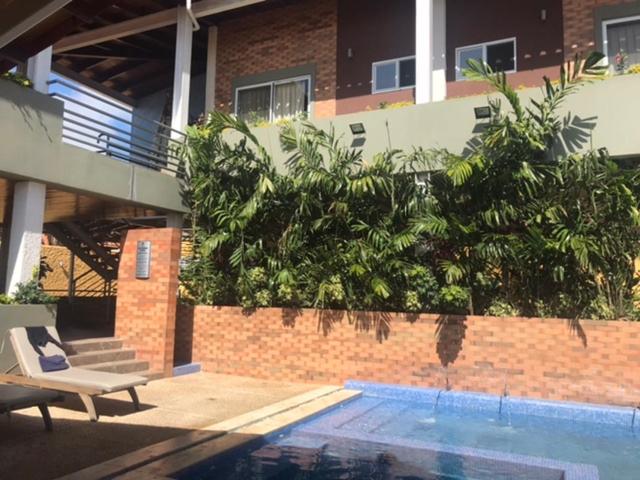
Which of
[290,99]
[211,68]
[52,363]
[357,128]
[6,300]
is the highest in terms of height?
[211,68]

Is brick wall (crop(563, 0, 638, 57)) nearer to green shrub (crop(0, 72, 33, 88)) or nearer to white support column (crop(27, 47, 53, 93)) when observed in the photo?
white support column (crop(27, 47, 53, 93))

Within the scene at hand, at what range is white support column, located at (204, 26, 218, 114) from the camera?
15.4m

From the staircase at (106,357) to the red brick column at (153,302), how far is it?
0.18m

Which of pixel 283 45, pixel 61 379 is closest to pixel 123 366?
pixel 61 379

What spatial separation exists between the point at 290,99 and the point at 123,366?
25.3 ft

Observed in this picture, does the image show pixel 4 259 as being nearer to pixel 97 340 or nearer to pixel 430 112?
pixel 97 340

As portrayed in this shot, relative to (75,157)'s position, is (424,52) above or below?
above

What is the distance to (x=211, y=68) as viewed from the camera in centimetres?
1547

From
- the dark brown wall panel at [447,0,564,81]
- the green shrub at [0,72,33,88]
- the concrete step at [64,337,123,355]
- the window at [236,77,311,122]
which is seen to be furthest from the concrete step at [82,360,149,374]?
the dark brown wall panel at [447,0,564,81]

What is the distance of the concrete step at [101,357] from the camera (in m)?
9.41

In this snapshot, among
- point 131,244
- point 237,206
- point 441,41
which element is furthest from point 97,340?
point 441,41

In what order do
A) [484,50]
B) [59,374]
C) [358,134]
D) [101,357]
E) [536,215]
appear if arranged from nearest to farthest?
1. [59,374]
2. [536,215]
3. [101,357]
4. [358,134]
5. [484,50]

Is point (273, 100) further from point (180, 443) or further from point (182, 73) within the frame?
point (180, 443)

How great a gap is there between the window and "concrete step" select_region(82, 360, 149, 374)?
21.8 feet
